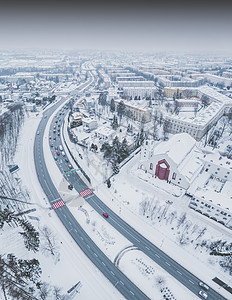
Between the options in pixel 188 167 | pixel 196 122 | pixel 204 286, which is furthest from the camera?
pixel 196 122

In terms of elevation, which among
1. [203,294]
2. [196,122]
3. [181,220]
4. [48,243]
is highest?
[196,122]

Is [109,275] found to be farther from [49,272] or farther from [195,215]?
[195,215]

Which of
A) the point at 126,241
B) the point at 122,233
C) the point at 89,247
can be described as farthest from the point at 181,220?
the point at 89,247

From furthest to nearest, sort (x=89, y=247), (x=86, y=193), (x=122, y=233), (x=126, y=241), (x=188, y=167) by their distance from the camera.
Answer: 1. (x=188, y=167)
2. (x=86, y=193)
3. (x=122, y=233)
4. (x=126, y=241)
5. (x=89, y=247)

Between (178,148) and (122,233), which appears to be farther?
(178,148)

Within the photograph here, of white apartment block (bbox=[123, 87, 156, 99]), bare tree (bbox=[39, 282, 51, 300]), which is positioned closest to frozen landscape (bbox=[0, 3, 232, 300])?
bare tree (bbox=[39, 282, 51, 300])

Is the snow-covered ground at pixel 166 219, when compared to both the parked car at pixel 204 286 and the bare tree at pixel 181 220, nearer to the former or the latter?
the bare tree at pixel 181 220

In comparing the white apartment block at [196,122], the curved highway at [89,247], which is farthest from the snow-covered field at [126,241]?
the white apartment block at [196,122]

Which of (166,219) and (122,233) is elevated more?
(166,219)

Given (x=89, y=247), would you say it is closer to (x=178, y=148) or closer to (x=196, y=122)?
(x=178, y=148)

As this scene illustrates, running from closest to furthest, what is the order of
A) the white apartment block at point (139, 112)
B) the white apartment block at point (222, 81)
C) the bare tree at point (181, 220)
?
the bare tree at point (181, 220) < the white apartment block at point (139, 112) < the white apartment block at point (222, 81)

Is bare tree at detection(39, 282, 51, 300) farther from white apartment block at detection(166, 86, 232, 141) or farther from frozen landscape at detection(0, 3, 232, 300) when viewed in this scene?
white apartment block at detection(166, 86, 232, 141)

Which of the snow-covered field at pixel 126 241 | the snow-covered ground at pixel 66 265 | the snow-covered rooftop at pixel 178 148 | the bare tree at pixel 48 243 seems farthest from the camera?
the snow-covered rooftop at pixel 178 148
